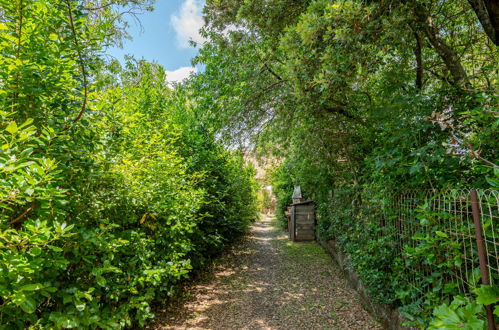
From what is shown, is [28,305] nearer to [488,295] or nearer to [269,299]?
[488,295]

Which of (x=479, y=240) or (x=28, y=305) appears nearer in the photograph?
(x=28, y=305)

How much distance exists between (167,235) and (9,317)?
6.32 feet

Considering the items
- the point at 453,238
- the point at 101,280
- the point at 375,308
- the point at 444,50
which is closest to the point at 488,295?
Answer: the point at 453,238

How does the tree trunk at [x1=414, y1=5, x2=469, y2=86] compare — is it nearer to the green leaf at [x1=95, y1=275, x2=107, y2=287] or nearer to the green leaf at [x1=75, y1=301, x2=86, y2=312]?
the green leaf at [x1=95, y1=275, x2=107, y2=287]

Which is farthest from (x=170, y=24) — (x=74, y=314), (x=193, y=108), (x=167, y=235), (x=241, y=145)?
(x=74, y=314)

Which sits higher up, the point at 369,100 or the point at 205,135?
the point at 369,100

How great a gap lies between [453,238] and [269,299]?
322 cm

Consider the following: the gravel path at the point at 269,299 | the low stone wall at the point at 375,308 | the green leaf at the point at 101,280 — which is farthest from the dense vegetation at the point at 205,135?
the gravel path at the point at 269,299

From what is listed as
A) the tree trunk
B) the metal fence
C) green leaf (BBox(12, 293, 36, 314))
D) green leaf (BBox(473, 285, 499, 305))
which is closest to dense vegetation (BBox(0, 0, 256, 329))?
green leaf (BBox(12, 293, 36, 314))

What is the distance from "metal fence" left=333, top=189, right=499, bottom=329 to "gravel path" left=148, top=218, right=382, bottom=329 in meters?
1.50

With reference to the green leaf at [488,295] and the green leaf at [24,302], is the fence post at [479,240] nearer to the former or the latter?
the green leaf at [488,295]

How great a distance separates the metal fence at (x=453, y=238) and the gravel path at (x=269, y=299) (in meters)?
1.50

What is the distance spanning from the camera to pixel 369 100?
475 centimetres

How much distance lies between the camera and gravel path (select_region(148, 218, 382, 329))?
3.60 meters
